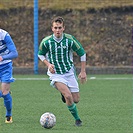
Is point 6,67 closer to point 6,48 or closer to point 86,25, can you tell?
point 6,48

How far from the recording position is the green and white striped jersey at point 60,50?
906 cm

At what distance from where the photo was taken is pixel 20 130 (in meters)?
8.41

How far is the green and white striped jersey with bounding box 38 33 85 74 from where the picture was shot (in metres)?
9.06

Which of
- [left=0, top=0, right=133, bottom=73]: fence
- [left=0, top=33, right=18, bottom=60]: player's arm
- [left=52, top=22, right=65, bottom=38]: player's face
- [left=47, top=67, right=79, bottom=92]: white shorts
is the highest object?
[left=52, top=22, right=65, bottom=38]: player's face

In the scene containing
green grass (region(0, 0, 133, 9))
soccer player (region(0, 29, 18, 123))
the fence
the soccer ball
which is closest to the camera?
the soccer ball

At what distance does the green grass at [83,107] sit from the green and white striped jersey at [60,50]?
0.81 metres

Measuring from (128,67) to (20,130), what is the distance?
941 centimetres

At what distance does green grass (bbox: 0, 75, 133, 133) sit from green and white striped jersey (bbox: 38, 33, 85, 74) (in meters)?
0.81

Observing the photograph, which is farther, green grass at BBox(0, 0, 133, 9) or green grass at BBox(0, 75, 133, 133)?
green grass at BBox(0, 0, 133, 9)

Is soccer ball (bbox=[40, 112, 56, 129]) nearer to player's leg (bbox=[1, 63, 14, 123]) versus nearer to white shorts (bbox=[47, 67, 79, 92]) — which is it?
white shorts (bbox=[47, 67, 79, 92])

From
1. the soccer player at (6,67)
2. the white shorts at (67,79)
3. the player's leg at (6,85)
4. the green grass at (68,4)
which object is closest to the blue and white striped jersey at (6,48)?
the soccer player at (6,67)

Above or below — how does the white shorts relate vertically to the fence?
above

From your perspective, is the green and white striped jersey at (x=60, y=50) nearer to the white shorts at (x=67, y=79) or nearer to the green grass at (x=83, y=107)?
the white shorts at (x=67, y=79)

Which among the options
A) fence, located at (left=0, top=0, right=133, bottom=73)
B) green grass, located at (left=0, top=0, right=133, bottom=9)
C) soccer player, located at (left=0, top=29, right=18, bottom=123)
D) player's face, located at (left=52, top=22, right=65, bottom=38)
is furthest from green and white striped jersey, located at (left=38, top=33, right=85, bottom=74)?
green grass, located at (left=0, top=0, right=133, bottom=9)
